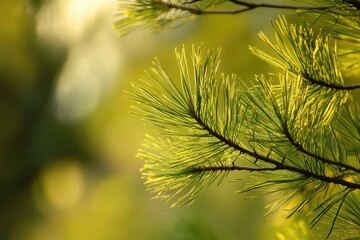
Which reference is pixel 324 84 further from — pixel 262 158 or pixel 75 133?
pixel 75 133

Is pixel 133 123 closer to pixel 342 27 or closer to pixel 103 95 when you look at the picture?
pixel 103 95

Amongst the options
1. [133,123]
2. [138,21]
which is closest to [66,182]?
[133,123]

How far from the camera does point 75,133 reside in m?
5.54

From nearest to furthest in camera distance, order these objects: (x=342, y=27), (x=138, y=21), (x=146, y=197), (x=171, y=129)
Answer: (x=171, y=129)
(x=342, y=27)
(x=138, y=21)
(x=146, y=197)

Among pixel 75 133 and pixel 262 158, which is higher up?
pixel 262 158

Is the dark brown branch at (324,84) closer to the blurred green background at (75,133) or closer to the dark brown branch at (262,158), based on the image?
the dark brown branch at (262,158)

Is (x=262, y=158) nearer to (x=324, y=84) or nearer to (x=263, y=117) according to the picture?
(x=263, y=117)

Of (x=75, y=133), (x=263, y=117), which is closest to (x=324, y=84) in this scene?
(x=263, y=117)

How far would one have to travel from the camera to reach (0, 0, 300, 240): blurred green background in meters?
5.16

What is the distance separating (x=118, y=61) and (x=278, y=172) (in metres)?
4.44

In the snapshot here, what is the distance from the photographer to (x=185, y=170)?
46.0 inches

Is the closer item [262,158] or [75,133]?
[262,158]

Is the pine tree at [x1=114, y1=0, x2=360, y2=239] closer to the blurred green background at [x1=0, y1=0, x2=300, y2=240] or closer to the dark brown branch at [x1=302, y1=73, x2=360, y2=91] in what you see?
the dark brown branch at [x1=302, y1=73, x2=360, y2=91]

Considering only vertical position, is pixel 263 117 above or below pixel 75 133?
above
